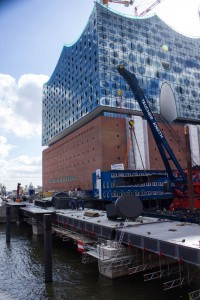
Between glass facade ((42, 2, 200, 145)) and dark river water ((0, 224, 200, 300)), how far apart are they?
59626mm

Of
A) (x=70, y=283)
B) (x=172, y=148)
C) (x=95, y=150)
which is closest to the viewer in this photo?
(x=70, y=283)

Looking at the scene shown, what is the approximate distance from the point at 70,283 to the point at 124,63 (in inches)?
3048

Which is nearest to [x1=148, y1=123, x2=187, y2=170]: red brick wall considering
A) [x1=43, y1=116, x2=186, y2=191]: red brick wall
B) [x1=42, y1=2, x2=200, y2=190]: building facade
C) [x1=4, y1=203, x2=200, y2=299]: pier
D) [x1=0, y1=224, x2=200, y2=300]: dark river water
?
[x1=43, y1=116, x2=186, y2=191]: red brick wall

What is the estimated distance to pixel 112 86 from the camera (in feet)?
272

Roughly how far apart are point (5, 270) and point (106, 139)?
185 feet

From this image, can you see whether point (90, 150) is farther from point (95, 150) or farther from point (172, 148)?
point (172, 148)

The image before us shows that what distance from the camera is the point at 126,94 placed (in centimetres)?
8512

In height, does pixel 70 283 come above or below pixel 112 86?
below

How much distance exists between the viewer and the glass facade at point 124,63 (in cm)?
8350

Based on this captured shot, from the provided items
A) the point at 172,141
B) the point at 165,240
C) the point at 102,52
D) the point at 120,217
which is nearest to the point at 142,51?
the point at 102,52

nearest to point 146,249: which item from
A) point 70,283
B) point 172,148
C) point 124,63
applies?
point 70,283

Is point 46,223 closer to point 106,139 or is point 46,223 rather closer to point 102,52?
point 106,139

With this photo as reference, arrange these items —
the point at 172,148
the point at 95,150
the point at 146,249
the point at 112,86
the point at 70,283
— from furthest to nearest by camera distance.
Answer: the point at 172,148 < the point at 112,86 < the point at 95,150 < the point at 70,283 < the point at 146,249

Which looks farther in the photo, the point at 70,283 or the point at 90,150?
the point at 90,150
